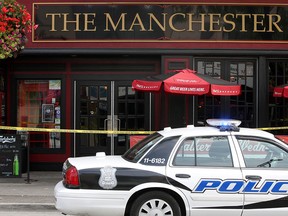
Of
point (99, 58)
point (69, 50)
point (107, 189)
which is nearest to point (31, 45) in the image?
point (69, 50)

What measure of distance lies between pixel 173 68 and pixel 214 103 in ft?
5.02

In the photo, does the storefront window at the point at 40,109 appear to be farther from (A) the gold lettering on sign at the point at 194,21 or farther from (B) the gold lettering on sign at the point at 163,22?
(A) the gold lettering on sign at the point at 194,21

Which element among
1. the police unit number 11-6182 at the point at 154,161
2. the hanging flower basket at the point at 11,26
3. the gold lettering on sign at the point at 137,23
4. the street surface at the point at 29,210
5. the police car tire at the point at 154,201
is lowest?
the street surface at the point at 29,210

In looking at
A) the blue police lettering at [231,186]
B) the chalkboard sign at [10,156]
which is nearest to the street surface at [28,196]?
the chalkboard sign at [10,156]

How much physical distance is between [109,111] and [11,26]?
4.28 metres

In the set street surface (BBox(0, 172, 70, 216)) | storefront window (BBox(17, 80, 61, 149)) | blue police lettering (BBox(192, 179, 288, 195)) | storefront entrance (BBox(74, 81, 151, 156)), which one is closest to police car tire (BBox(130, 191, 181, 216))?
blue police lettering (BBox(192, 179, 288, 195))

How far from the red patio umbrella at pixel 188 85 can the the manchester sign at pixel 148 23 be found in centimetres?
195

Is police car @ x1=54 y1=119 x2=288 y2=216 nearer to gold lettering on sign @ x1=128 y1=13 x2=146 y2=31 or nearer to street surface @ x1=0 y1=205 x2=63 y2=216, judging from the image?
street surface @ x1=0 y1=205 x2=63 y2=216

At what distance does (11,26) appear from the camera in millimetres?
9641

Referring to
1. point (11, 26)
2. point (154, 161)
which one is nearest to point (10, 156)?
point (11, 26)

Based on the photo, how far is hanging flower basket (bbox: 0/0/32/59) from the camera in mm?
9422

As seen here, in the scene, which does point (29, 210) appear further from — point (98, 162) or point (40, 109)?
point (40, 109)

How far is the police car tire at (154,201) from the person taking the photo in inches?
244

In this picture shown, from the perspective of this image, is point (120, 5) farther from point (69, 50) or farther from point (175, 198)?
point (175, 198)
